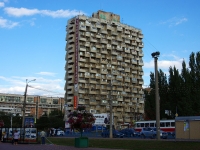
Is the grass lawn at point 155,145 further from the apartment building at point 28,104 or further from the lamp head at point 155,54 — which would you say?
the apartment building at point 28,104

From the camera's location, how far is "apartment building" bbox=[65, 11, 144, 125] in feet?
337

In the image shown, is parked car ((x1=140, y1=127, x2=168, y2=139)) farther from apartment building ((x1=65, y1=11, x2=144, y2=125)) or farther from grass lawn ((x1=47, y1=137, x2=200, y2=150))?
apartment building ((x1=65, y1=11, x2=144, y2=125))

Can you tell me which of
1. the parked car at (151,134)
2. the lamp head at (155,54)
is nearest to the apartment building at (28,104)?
the parked car at (151,134)

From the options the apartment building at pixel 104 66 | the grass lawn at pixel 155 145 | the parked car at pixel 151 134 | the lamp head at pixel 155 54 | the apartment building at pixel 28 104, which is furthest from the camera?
the apartment building at pixel 28 104

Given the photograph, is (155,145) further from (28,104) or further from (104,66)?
(28,104)

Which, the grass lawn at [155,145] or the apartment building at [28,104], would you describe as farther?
the apartment building at [28,104]

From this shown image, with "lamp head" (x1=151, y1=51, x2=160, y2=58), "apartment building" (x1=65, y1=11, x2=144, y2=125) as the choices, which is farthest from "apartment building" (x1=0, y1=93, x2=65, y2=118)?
"lamp head" (x1=151, y1=51, x2=160, y2=58)

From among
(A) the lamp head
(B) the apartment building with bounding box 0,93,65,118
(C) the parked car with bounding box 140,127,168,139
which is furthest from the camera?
(B) the apartment building with bounding box 0,93,65,118

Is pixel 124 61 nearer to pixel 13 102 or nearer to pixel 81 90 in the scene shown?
pixel 81 90

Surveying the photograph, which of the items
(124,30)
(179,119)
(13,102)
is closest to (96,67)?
(124,30)

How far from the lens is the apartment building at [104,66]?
10281 cm

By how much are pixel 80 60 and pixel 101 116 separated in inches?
1299

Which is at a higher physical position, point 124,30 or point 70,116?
point 124,30

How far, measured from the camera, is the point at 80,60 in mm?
102625
